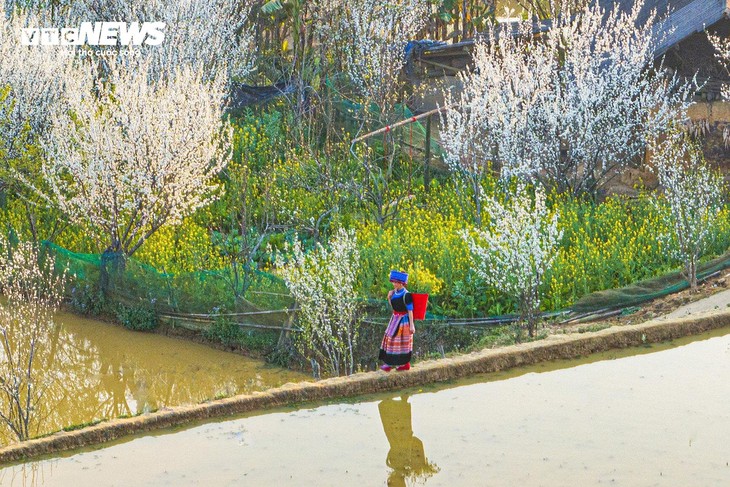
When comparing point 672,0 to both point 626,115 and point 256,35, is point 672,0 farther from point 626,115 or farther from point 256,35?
point 256,35

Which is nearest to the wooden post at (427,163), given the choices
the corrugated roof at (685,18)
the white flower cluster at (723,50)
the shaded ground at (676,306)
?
the corrugated roof at (685,18)

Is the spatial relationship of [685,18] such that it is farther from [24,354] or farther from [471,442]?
[471,442]

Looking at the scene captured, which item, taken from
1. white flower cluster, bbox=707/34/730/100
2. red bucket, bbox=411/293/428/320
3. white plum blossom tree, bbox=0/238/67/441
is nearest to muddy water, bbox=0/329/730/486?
red bucket, bbox=411/293/428/320

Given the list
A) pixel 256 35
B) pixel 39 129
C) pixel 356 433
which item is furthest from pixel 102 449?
pixel 256 35

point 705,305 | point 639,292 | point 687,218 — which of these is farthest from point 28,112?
point 705,305

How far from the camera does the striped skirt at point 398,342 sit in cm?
1051

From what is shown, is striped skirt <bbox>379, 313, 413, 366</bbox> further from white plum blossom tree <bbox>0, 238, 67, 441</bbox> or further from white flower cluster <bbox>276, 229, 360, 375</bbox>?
white plum blossom tree <bbox>0, 238, 67, 441</bbox>

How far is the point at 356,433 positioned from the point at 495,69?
1213cm

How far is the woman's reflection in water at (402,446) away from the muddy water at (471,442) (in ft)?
0.04

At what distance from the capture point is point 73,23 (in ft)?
88.8

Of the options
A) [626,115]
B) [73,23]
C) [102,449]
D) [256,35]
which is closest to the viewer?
[102,449]

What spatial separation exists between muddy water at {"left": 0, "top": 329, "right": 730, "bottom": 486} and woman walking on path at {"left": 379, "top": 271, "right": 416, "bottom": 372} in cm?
47

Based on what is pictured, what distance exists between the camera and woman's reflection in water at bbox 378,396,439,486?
8135 mm

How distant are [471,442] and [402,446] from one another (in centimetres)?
Answer: 55
